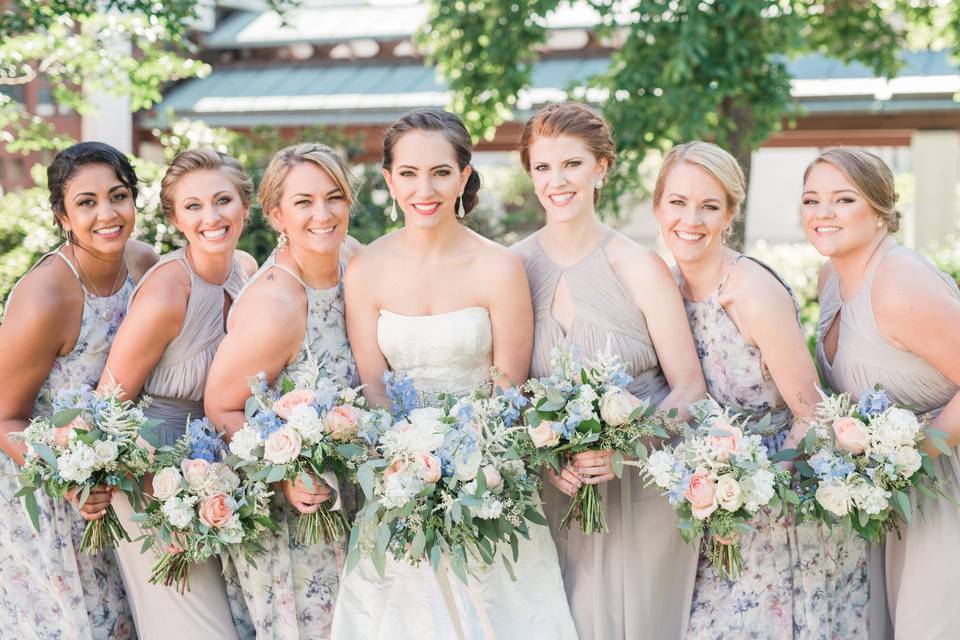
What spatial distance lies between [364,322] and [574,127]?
46.3 inches

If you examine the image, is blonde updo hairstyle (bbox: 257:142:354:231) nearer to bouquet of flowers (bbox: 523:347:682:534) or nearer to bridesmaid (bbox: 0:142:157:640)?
bridesmaid (bbox: 0:142:157:640)

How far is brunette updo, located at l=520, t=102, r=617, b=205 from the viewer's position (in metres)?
4.46

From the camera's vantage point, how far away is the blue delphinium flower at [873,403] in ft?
13.4

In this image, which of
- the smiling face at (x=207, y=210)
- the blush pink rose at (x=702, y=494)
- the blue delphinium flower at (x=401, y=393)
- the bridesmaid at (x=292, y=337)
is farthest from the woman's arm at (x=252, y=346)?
the blush pink rose at (x=702, y=494)

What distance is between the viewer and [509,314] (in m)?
4.48

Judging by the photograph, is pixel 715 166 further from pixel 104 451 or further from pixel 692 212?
pixel 104 451

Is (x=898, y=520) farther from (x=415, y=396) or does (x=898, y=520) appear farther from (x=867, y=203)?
(x=415, y=396)

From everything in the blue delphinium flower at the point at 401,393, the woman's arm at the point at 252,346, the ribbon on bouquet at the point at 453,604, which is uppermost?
the woman's arm at the point at 252,346

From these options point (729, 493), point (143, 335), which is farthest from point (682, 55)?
point (143, 335)

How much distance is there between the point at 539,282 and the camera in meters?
4.65

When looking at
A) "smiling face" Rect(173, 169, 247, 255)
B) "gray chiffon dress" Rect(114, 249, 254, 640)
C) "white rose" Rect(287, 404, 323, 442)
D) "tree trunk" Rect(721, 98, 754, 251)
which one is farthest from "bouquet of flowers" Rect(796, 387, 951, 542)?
"tree trunk" Rect(721, 98, 754, 251)

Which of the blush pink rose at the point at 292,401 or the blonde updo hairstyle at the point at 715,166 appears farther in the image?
the blonde updo hairstyle at the point at 715,166

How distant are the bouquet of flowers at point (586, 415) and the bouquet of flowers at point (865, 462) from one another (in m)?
0.57

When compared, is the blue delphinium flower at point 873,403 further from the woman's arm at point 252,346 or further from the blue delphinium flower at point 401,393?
the woman's arm at point 252,346
